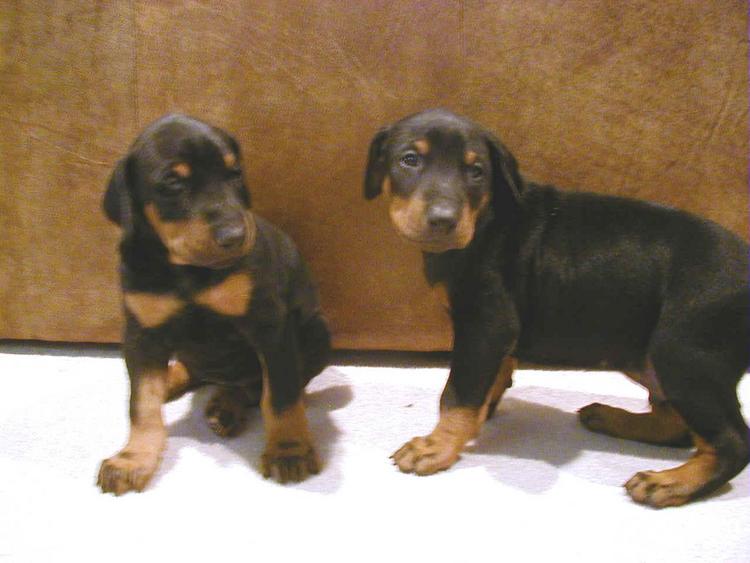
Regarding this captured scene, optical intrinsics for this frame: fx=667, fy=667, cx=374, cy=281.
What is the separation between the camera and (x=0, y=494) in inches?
72.3

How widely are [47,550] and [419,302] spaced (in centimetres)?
157

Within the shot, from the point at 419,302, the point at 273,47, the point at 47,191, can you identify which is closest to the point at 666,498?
the point at 419,302

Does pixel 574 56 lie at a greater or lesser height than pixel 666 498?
greater

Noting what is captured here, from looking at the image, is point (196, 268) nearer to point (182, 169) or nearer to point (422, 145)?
point (182, 169)

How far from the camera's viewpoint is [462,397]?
6.57ft

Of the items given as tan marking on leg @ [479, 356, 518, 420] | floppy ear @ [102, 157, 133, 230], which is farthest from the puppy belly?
tan marking on leg @ [479, 356, 518, 420]

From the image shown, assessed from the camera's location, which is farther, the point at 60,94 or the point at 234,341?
the point at 60,94

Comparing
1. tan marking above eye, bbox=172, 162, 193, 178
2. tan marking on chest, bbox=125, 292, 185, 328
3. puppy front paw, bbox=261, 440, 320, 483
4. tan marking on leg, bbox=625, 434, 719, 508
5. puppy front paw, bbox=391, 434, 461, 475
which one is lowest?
puppy front paw, bbox=261, 440, 320, 483

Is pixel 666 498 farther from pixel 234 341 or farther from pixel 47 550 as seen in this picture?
pixel 47 550

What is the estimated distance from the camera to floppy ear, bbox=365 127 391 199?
6.87ft

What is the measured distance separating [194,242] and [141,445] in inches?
26.6

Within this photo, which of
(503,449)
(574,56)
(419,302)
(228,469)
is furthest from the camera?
(419,302)

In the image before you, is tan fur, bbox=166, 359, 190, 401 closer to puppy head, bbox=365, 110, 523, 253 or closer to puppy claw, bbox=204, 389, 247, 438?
puppy claw, bbox=204, 389, 247, 438

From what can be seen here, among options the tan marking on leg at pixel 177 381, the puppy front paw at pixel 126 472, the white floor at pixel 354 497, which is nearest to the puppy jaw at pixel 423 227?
the white floor at pixel 354 497
